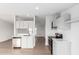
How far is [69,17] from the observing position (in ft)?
15.2

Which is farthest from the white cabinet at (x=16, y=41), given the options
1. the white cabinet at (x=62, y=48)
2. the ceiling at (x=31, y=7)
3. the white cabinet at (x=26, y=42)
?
the white cabinet at (x=62, y=48)

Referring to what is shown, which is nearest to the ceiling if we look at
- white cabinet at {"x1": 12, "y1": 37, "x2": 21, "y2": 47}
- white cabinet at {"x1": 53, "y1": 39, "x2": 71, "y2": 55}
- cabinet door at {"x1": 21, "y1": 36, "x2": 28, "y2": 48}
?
white cabinet at {"x1": 53, "y1": 39, "x2": 71, "y2": 55}

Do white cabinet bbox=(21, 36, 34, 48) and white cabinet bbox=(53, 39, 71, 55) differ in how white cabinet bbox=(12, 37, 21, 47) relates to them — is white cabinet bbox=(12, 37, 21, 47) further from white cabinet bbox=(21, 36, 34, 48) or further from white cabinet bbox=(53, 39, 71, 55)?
white cabinet bbox=(53, 39, 71, 55)

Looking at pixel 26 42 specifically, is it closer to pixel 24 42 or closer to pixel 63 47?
pixel 24 42

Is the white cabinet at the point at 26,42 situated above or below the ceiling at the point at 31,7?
below

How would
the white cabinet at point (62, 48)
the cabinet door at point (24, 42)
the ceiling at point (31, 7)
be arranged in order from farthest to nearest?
the cabinet door at point (24, 42) < the white cabinet at point (62, 48) < the ceiling at point (31, 7)

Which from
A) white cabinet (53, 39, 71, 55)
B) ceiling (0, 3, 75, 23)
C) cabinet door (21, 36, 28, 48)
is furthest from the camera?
cabinet door (21, 36, 28, 48)

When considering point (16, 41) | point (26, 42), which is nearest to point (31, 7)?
point (26, 42)

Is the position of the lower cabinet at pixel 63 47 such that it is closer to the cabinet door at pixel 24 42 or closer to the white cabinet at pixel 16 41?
the cabinet door at pixel 24 42

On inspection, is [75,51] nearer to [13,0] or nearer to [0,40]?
[13,0]

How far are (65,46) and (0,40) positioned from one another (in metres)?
7.04

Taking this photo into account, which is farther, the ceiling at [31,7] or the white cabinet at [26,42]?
the white cabinet at [26,42]

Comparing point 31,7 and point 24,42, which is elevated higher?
point 31,7

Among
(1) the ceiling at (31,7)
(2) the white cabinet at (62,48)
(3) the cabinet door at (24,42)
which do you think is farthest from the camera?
(3) the cabinet door at (24,42)
